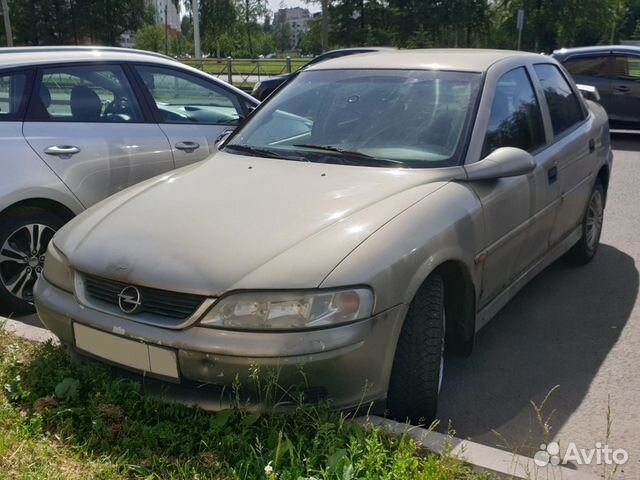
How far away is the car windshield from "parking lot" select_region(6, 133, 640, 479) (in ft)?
3.84

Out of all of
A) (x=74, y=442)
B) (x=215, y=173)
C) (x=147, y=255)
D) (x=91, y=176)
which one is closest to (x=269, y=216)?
(x=147, y=255)

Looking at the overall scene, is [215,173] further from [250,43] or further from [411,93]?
[250,43]

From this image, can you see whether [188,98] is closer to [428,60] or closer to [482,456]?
[428,60]

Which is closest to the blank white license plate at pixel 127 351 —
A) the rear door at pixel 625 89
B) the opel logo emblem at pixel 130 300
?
the opel logo emblem at pixel 130 300

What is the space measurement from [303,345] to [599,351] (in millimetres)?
2171

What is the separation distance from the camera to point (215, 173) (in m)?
3.62

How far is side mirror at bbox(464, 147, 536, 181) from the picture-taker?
3.37 m

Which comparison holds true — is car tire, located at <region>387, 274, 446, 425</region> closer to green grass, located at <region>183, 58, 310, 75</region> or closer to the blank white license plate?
the blank white license plate

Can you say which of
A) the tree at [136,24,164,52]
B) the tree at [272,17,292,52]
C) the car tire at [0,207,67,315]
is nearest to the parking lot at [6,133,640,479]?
the car tire at [0,207,67,315]

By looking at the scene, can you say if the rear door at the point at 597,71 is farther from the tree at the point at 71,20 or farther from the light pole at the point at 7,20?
the tree at the point at 71,20

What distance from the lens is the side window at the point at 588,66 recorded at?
1226cm

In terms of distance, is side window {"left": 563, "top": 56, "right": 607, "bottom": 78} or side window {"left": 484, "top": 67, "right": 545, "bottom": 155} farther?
side window {"left": 563, "top": 56, "right": 607, "bottom": 78}

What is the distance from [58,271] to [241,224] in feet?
2.79

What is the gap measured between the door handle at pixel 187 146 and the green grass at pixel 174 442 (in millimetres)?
2369
